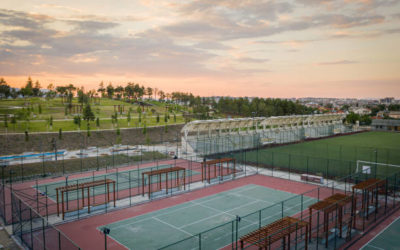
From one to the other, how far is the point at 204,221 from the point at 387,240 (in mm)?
10242

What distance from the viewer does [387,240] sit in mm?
16406

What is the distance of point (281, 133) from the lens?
175 ft

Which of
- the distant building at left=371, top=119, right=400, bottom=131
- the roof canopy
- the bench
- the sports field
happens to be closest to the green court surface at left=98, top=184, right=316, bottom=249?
the bench

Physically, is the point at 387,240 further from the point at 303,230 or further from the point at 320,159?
the point at 320,159

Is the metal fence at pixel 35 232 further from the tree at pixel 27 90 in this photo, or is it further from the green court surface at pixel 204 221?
the tree at pixel 27 90

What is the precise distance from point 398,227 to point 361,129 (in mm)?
74219

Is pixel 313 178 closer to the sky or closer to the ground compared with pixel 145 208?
closer to the sky

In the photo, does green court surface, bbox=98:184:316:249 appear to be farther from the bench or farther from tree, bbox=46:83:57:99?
tree, bbox=46:83:57:99

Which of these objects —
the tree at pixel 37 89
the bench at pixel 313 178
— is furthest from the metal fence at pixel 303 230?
the tree at pixel 37 89

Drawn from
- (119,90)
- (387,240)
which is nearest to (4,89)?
(119,90)

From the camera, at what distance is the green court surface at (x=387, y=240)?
15.6m

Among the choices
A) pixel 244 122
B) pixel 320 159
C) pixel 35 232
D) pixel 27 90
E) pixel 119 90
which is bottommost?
pixel 320 159

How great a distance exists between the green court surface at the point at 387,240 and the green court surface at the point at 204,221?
12.9 feet

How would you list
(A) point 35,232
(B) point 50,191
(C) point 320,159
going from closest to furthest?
1. (A) point 35,232
2. (B) point 50,191
3. (C) point 320,159
